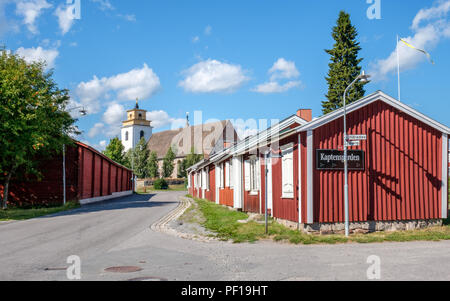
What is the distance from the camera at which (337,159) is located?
46.5 ft

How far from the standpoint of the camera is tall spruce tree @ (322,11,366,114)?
4662cm

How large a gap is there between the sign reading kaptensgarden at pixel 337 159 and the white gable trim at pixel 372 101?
93 centimetres

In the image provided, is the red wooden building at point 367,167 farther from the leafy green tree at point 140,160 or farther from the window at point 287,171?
the leafy green tree at point 140,160

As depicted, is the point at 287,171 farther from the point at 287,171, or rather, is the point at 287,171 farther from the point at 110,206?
the point at 110,206

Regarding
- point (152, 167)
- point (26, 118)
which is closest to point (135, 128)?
point (152, 167)

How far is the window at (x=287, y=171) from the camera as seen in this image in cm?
1484

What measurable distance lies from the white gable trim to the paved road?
420cm

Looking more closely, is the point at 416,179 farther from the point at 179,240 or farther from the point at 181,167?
the point at 181,167

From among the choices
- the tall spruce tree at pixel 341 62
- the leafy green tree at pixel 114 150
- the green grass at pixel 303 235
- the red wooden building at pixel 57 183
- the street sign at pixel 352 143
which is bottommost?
the green grass at pixel 303 235

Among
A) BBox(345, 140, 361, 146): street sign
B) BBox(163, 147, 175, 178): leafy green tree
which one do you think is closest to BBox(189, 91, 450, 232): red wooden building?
BBox(345, 140, 361, 146): street sign

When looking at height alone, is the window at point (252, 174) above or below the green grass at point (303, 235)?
above

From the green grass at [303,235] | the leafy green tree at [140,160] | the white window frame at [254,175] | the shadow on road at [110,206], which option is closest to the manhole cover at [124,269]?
the green grass at [303,235]

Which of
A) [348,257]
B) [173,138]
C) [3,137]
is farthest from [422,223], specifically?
[173,138]

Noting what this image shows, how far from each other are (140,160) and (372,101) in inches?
3277
